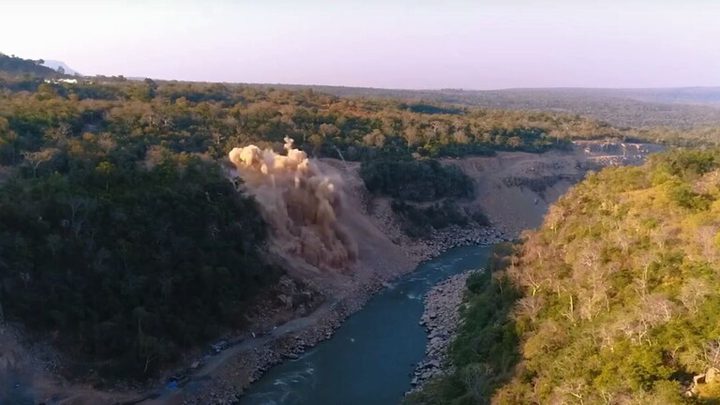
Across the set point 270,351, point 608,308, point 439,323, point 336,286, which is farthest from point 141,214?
point 608,308

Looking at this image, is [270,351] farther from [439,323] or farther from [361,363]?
[439,323]

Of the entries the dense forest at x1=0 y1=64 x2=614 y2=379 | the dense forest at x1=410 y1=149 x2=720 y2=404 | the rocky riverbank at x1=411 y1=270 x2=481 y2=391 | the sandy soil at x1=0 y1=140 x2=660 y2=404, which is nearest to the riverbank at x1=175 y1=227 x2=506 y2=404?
the sandy soil at x1=0 y1=140 x2=660 y2=404

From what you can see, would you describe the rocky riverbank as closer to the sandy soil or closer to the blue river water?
the blue river water

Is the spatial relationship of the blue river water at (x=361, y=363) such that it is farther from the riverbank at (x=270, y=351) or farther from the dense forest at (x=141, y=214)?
the dense forest at (x=141, y=214)

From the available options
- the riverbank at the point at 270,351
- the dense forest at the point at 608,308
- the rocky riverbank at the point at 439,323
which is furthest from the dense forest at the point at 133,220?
the dense forest at the point at 608,308

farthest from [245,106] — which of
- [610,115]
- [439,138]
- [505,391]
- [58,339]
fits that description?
[610,115]

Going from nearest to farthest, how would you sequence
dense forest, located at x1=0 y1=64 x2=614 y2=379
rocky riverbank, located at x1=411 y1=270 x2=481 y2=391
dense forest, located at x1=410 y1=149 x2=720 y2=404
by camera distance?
dense forest, located at x1=410 y1=149 x2=720 y2=404 < dense forest, located at x1=0 y1=64 x2=614 y2=379 < rocky riverbank, located at x1=411 y1=270 x2=481 y2=391

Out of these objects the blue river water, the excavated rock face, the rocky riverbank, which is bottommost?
the blue river water
